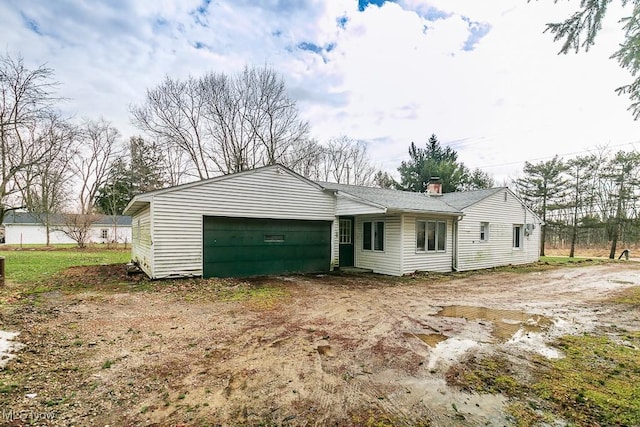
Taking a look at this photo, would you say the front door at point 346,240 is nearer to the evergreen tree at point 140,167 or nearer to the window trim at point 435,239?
the window trim at point 435,239

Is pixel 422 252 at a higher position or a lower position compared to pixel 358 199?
lower

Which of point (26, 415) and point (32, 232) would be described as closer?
point (26, 415)

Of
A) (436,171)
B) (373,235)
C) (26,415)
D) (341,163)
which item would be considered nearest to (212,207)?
(373,235)

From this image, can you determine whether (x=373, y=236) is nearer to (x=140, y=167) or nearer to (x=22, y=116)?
(x=22, y=116)

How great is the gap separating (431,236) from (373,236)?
7.33ft

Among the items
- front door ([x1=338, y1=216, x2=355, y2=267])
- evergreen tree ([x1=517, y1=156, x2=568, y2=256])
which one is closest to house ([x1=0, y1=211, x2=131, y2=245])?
front door ([x1=338, y1=216, x2=355, y2=267])

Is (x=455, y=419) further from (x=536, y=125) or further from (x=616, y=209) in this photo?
(x=616, y=209)

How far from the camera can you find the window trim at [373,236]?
1215cm

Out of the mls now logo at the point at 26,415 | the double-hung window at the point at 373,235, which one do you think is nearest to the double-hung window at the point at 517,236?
the double-hung window at the point at 373,235

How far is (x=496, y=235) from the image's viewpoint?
1506cm

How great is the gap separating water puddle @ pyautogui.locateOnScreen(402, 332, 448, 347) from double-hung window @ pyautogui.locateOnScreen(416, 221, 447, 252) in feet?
23.9

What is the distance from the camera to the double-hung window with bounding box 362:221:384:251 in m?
12.2

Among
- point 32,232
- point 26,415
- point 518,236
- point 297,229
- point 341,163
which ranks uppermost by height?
point 341,163

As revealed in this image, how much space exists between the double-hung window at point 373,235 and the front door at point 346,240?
578 mm
